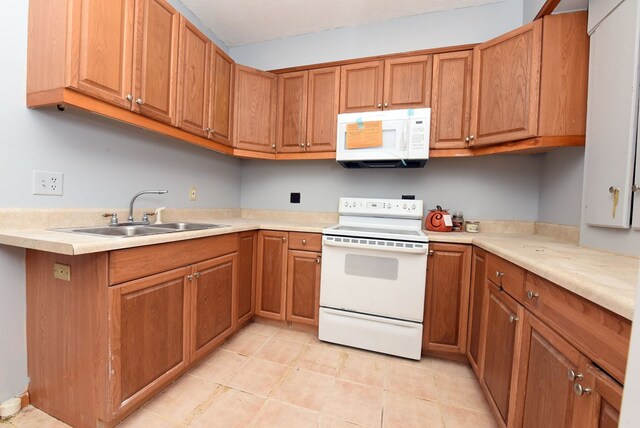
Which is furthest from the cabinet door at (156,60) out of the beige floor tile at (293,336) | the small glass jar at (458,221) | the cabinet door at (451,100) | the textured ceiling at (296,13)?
the small glass jar at (458,221)

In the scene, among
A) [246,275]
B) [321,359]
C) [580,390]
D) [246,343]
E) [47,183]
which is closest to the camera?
[580,390]

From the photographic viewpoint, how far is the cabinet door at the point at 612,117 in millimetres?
1086

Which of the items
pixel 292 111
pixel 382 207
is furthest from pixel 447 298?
pixel 292 111

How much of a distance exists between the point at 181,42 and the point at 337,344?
7.53ft

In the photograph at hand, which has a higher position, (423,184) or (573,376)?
(423,184)

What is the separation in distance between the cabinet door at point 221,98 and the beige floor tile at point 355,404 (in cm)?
190

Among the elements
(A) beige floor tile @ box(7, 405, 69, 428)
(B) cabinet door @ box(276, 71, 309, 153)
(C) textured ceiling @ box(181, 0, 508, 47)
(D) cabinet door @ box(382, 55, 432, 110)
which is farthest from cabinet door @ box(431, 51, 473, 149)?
(A) beige floor tile @ box(7, 405, 69, 428)

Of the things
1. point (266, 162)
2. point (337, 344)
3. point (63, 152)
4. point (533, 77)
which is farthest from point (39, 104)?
point (533, 77)

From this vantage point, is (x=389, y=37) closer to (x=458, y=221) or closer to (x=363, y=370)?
(x=458, y=221)

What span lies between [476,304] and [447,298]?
0.18 metres

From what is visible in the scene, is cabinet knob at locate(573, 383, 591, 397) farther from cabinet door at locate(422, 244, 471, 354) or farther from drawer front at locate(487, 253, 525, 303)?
cabinet door at locate(422, 244, 471, 354)

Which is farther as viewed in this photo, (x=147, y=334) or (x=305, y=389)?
(x=305, y=389)

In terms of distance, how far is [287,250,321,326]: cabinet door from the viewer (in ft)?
6.49

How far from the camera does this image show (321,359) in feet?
5.69
